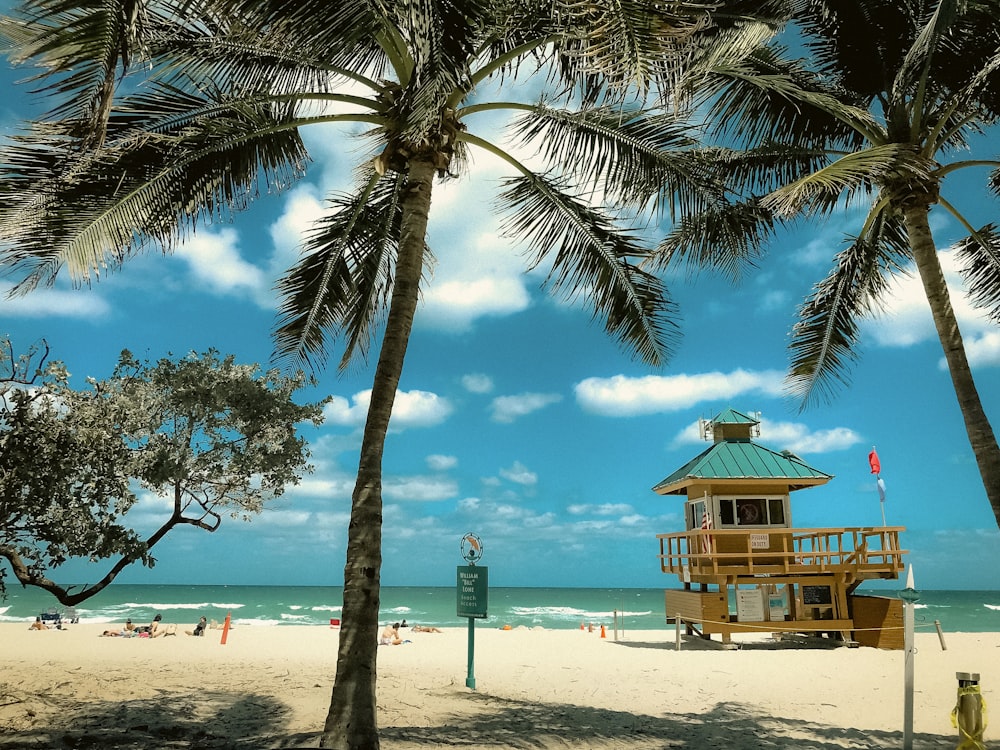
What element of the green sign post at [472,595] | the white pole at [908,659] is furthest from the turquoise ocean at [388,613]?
the white pole at [908,659]

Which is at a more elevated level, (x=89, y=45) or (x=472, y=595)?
→ (x=89, y=45)

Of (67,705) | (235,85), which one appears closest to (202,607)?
(67,705)

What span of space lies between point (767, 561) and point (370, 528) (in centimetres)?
1487

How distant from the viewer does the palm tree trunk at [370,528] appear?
6.29 meters

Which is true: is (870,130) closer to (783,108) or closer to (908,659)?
(783,108)

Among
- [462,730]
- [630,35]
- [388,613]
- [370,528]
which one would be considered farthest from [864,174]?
[388,613]

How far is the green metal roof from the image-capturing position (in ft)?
62.5

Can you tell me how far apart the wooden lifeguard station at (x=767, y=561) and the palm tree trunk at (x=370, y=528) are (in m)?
12.5

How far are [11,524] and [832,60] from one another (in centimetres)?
1196

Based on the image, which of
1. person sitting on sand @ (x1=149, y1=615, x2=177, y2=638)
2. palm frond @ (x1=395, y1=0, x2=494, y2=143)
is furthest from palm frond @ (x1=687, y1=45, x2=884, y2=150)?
person sitting on sand @ (x1=149, y1=615, x2=177, y2=638)

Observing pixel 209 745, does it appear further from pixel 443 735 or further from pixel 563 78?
pixel 563 78

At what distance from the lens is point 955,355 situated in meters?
8.69

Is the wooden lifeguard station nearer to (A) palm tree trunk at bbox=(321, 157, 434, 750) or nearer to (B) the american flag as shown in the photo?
(B) the american flag

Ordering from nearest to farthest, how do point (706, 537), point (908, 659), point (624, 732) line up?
point (908, 659) < point (624, 732) < point (706, 537)
